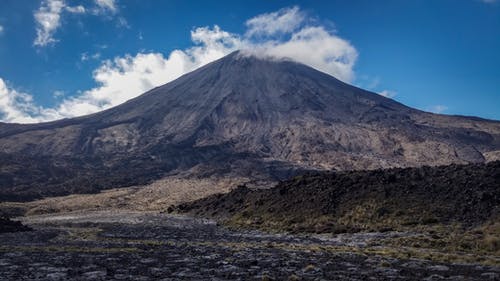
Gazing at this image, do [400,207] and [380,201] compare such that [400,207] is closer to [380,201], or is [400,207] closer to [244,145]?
[380,201]

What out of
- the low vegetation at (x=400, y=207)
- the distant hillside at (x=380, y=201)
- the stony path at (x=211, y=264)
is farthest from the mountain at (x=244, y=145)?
the stony path at (x=211, y=264)

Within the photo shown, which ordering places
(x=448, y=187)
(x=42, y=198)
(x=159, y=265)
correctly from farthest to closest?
(x=42, y=198) → (x=448, y=187) → (x=159, y=265)

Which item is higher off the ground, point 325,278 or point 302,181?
point 302,181

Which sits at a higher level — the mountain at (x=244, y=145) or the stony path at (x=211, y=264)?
the mountain at (x=244, y=145)

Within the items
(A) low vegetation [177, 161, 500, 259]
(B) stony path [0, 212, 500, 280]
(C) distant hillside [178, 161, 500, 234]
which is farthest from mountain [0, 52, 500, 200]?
(B) stony path [0, 212, 500, 280]

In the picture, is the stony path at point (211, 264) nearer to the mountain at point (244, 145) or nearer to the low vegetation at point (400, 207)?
the low vegetation at point (400, 207)

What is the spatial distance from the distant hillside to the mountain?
2538 inches

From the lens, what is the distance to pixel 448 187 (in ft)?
138

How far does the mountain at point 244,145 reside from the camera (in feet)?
426

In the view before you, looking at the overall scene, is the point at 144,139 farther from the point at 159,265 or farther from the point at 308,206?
the point at 159,265

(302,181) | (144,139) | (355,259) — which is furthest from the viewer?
(144,139)

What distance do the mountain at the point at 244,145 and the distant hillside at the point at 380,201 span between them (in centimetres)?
6446

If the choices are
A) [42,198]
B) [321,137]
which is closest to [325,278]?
[42,198]

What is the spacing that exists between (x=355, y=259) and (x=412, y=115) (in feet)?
582
